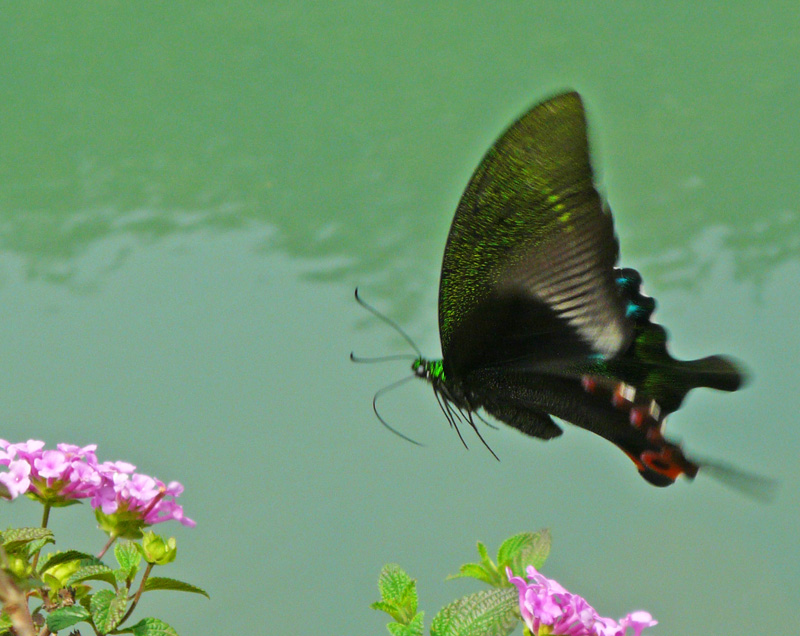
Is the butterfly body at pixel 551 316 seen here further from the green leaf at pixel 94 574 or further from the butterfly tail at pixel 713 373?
the green leaf at pixel 94 574

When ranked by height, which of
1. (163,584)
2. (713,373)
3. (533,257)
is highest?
(533,257)

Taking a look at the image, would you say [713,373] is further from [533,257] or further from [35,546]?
[35,546]

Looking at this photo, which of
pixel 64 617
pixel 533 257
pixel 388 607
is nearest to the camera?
pixel 64 617

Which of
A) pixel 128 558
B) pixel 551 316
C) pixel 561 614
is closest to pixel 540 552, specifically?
pixel 561 614

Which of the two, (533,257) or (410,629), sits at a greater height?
(533,257)

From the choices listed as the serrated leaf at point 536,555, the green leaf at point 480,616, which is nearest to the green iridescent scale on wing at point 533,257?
the serrated leaf at point 536,555

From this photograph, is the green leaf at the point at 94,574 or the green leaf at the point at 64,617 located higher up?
the green leaf at the point at 94,574

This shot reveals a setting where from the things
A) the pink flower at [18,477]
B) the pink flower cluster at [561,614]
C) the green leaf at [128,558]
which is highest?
the pink flower at [18,477]
